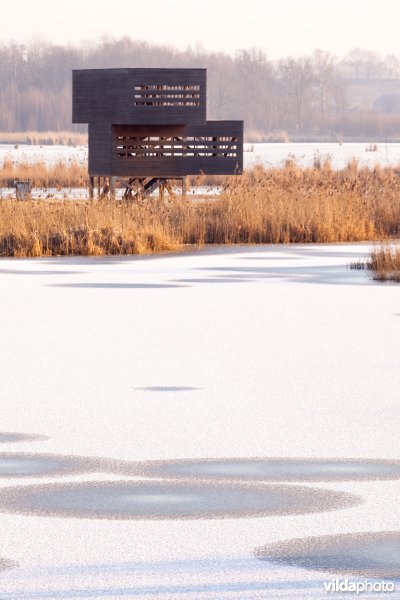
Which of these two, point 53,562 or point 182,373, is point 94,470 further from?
point 182,373

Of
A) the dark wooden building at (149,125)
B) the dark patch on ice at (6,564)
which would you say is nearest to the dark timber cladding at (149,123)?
the dark wooden building at (149,125)

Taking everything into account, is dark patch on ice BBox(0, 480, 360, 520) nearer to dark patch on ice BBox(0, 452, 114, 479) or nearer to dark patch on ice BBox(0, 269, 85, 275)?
dark patch on ice BBox(0, 452, 114, 479)

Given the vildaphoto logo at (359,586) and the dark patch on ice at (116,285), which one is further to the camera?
the dark patch on ice at (116,285)

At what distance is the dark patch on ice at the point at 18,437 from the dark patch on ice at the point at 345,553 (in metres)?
2.11

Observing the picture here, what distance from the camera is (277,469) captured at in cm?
609

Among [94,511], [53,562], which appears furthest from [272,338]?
[53,562]

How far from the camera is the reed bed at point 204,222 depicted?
65.9 ft

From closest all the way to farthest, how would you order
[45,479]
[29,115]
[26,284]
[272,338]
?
[45,479]
[272,338]
[26,284]
[29,115]

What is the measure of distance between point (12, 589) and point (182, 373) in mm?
4607

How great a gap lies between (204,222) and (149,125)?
1197cm

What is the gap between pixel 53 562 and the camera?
4648mm

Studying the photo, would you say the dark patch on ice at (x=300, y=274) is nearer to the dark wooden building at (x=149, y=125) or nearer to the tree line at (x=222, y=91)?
the dark wooden building at (x=149, y=125)

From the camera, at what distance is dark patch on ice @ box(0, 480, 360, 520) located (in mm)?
5332

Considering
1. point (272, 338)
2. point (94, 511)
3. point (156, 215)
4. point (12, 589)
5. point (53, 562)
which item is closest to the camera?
point (12, 589)
